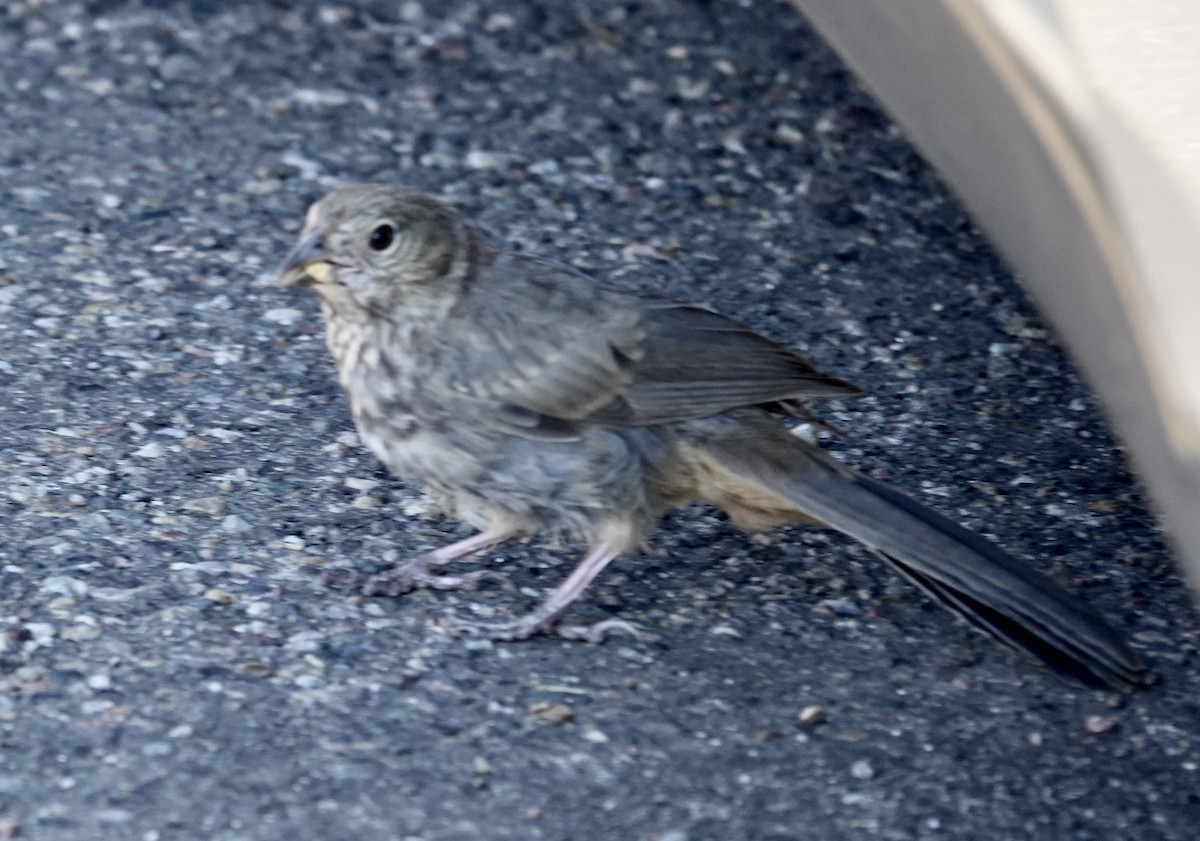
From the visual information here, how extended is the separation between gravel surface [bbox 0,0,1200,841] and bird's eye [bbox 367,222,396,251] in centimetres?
75

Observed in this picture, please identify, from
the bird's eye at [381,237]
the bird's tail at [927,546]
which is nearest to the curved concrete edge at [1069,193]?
the bird's tail at [927,546]

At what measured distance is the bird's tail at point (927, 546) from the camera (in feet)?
12.2

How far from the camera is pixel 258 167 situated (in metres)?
5.93

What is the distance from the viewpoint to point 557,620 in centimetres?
400

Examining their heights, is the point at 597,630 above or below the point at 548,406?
below

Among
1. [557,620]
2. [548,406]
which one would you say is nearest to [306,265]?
[548,406]

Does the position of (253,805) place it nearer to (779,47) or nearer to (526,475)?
(526,475)

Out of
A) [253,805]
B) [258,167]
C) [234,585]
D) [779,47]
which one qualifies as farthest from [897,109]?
[253,805]

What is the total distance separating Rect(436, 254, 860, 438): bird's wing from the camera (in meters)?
3.96

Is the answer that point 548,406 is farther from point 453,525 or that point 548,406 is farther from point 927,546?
point 927,546

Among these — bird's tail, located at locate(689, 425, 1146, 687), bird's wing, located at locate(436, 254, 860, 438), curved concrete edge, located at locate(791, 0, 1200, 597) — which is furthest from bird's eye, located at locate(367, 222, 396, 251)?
curved concrete edge, located at locate(791, 0, 1200, 597)

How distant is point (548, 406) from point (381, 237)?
0.53 metres

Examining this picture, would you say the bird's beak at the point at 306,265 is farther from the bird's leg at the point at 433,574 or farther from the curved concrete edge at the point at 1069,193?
the curved concrete edge at the point at 1069,193

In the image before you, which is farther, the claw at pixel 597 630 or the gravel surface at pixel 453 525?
the claw at pixel 597 630
